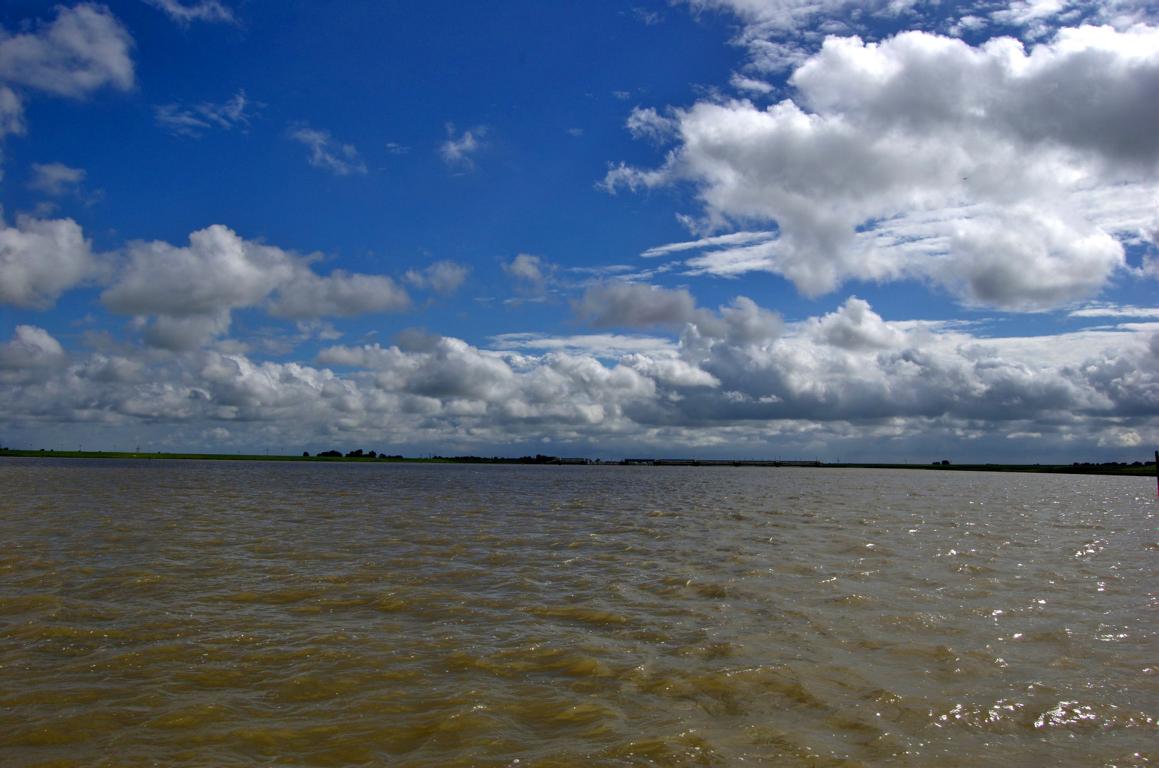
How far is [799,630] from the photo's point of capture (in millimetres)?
15578

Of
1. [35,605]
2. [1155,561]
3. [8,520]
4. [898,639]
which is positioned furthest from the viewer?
[8,520]

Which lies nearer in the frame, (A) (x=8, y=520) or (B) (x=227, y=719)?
(B) (x=227, y=719)

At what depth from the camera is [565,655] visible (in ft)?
44.0

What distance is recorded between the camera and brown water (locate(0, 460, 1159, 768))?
30.5 ft

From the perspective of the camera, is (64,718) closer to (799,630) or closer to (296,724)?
(296,724)

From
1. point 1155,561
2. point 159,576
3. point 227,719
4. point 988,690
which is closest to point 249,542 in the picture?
point 159,576

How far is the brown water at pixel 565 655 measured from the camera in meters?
9.30

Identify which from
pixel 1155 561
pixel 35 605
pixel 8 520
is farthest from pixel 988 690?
pixel 8 520

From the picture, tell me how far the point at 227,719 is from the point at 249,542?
20139 mm

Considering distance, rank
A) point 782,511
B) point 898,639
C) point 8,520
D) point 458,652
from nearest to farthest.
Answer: point 458,652
point 898,639
point 8,520
point 782,511

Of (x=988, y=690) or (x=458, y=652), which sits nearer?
(x=988, y=690)

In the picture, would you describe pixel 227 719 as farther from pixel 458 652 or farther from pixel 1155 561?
pixel 1155 561

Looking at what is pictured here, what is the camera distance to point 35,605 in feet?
52.9

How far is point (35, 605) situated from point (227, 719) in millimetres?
9750
